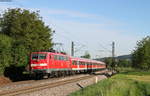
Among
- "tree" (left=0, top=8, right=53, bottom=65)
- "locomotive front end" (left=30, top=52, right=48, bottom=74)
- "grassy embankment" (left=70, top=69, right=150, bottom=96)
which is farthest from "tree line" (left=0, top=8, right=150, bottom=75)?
"grassy embankment" (left=70, top=69, right=150, bottom=96)

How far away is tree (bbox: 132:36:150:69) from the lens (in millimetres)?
78062

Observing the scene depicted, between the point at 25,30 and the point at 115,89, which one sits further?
the point at 25,30

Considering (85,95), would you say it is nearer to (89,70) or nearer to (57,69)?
(57,69)

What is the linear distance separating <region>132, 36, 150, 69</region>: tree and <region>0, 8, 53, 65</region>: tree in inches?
1399

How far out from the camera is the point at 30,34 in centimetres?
4300

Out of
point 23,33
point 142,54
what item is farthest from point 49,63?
point 142,54

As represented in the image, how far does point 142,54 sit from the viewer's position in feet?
260

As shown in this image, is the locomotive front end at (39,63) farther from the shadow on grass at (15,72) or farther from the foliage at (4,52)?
the shadow on grass at (15,72)

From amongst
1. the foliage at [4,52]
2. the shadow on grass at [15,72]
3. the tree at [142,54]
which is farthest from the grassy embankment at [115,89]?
the tree at [142,54]

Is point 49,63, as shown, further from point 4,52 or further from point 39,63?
point 4,52

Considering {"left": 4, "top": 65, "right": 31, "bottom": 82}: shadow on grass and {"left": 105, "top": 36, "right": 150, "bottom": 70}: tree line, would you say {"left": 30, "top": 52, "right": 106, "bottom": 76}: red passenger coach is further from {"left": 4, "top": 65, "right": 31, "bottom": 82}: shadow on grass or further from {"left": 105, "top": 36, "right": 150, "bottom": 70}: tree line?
{"left": 105, "top": 36, "right": 150, "bottom": 70}: tree line

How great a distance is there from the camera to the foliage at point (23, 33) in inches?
1480

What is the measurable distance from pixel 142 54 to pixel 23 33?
140 feet

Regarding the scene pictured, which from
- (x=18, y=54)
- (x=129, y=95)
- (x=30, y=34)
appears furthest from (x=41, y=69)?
(x=129, y=95)
